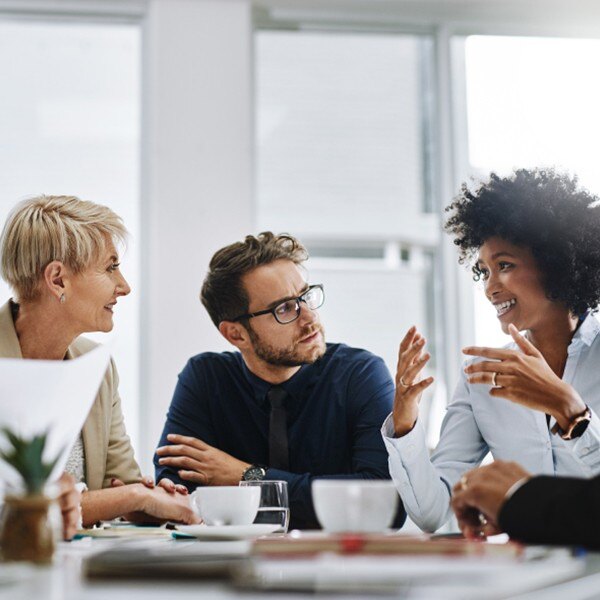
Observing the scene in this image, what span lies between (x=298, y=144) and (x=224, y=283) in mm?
1490

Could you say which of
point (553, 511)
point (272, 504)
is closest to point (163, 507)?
point (272, 504)

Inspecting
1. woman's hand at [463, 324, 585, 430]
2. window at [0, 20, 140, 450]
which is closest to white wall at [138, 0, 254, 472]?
window at [0, 20, 140, 450]

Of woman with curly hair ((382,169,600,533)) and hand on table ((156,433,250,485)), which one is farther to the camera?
hand on table ((156,433,250,485))

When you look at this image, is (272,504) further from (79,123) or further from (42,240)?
(79,123)

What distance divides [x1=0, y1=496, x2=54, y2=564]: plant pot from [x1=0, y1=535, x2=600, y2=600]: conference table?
0.02m

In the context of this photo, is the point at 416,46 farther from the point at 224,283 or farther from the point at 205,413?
the point at 205,413

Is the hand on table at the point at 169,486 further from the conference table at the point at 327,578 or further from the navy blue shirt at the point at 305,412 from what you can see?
the conference table at the point at 327,578

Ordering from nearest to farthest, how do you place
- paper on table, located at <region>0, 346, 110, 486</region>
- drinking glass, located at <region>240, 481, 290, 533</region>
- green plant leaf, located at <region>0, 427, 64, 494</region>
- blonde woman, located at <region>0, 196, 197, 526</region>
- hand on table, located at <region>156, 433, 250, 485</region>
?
green plant leaf, located at <region>0, 427, 64, 494</region>, paper on table, located at <region>0, 346, 110, 486</region>, drinking glass, located at <region>240, 481, 290, 533</region>, hand on table, located at <region>156, 433, 250, 485</region>, blonde woman, located at <region>0, 196, 197, 526</region>

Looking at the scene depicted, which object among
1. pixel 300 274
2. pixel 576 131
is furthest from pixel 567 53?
pixel 300 274

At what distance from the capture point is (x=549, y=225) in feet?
7.89

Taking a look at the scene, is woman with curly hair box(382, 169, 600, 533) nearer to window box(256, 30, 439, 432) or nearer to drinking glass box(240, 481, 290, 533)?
drinking glass box(240, 481, 290, 533)

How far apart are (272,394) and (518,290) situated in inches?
29.3

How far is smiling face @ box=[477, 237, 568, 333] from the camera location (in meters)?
2.35

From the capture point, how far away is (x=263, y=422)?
2605mm
